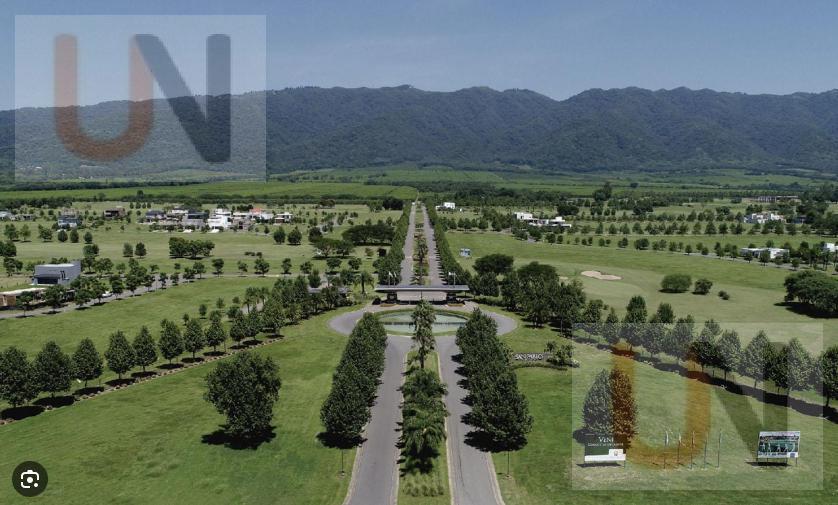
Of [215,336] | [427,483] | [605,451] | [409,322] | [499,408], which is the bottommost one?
[427,483]

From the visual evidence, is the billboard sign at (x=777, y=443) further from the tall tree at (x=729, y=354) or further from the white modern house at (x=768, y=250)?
the white modern house at (x=768, y=250)

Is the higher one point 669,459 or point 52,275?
point 52,275

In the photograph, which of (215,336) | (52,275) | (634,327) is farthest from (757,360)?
(52,275)

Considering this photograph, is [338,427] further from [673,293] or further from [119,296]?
[673,293]

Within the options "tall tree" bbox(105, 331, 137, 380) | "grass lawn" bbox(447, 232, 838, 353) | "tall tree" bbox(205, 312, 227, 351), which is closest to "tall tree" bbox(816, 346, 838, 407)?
"grass lawn" bbox(447, 232, 838, 353)

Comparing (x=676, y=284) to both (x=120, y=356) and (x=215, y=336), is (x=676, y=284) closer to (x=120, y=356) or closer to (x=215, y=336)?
(x=215, y=336)
